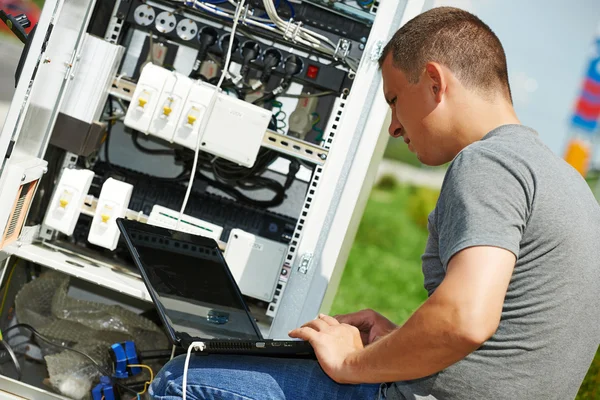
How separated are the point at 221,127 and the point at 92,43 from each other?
450mm

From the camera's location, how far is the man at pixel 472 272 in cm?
97

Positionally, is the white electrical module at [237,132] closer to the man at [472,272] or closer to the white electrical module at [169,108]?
the white electrical module at [169,108]

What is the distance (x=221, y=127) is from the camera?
201 cm

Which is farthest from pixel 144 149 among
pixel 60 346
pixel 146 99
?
pixel 60 346

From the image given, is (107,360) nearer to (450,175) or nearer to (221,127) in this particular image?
(221,127)

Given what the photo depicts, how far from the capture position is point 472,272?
94cm

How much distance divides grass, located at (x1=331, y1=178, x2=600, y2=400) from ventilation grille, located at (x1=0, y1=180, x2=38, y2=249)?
6.00 meters

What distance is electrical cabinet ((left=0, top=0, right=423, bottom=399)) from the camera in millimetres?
1921

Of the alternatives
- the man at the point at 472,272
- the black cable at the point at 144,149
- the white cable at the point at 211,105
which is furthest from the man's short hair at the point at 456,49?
the black cable at the point at 144,149

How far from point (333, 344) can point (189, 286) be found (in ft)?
1.65

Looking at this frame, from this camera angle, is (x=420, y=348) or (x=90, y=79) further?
(x=90, y=79)

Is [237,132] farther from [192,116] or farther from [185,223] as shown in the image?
[185,223]

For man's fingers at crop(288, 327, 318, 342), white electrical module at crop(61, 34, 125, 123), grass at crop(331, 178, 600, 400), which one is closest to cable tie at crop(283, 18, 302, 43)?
white electrical module at crop(61, 34, 125, 123)

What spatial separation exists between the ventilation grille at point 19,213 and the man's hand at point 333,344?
0.90 m
